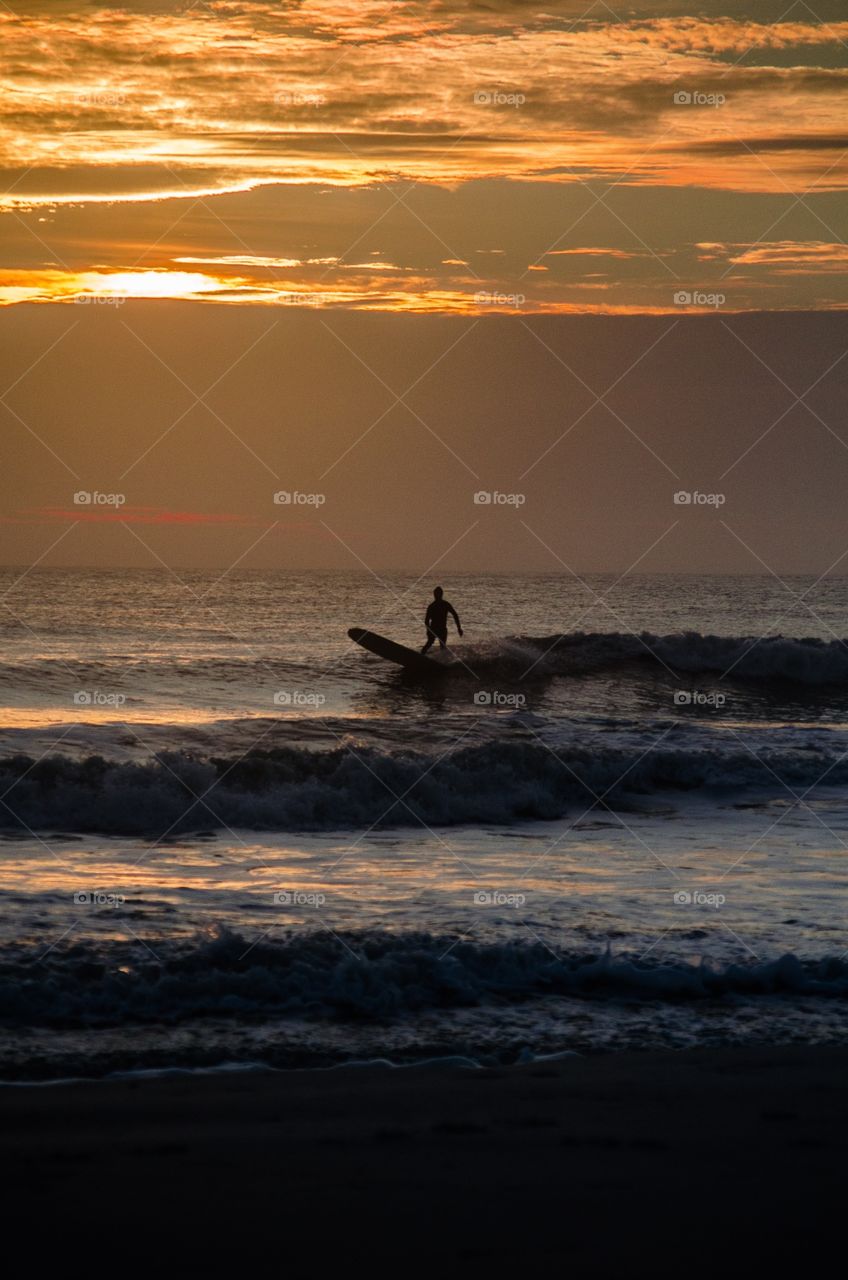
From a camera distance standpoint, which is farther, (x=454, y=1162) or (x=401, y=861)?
(x=401, y=861)

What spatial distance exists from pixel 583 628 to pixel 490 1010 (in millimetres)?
41041

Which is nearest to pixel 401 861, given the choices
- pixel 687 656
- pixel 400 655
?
pixel 400 655

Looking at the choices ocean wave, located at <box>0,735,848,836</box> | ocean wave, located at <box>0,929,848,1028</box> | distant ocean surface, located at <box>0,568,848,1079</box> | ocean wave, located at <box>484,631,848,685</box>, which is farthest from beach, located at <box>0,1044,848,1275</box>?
ocean wave, located at <box>484,631,848,685</box>

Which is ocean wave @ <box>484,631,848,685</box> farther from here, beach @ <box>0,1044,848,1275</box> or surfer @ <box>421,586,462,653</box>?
beach @ <box>0,1044,848,1275</box>

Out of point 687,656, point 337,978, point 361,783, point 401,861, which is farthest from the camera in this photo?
point 687,656

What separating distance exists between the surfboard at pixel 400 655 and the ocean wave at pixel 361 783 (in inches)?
429

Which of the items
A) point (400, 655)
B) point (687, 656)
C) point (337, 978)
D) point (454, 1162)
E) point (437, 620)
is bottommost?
point (454, 1162)

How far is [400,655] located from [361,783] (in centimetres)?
1431

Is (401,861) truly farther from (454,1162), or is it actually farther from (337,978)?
(454,1162)

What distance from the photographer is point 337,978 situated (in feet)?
25.0

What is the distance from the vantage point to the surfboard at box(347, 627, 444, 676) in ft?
99.0

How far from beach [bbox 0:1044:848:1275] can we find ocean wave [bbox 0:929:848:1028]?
115cm

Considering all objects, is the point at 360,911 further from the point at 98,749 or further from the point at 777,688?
A: the point at 777,688

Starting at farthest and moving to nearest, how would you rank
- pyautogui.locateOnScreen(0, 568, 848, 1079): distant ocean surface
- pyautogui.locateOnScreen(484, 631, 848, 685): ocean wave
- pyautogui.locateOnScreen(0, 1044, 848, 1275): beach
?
pyautogui.locateOnScreen(484, 631, 848, 685): ocean wave, pyautogui.locateOnScreen(0, 568, 848, 1079): distant ocean surface, pyautogui.locateOnScreen(0, 1044, 848, 1275): beach
